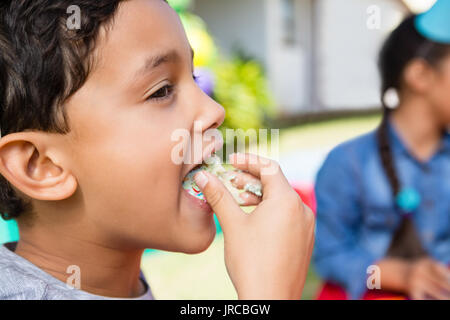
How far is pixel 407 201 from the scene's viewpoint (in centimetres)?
230

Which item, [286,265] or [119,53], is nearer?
[286,265]

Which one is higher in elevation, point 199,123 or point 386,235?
point 199,123

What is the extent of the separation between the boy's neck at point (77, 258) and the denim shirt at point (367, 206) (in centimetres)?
118

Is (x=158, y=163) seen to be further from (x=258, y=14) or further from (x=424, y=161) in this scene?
(x=258, y=14)

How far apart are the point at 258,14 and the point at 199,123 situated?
1155 cm

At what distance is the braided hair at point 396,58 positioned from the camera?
2.38 metres

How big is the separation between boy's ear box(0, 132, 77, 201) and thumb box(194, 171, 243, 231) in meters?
0.34

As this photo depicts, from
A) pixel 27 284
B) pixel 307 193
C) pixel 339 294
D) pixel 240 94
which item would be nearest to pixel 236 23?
pixel 240 94

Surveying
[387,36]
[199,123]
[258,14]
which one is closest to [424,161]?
[387,36]

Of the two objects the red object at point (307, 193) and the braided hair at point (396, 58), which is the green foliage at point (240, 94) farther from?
the braided hair at point (396, 58)

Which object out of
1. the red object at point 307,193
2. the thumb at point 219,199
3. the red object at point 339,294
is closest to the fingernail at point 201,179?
the thumb at point 219,199

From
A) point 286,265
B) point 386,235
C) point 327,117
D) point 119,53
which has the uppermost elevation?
point 119,53
